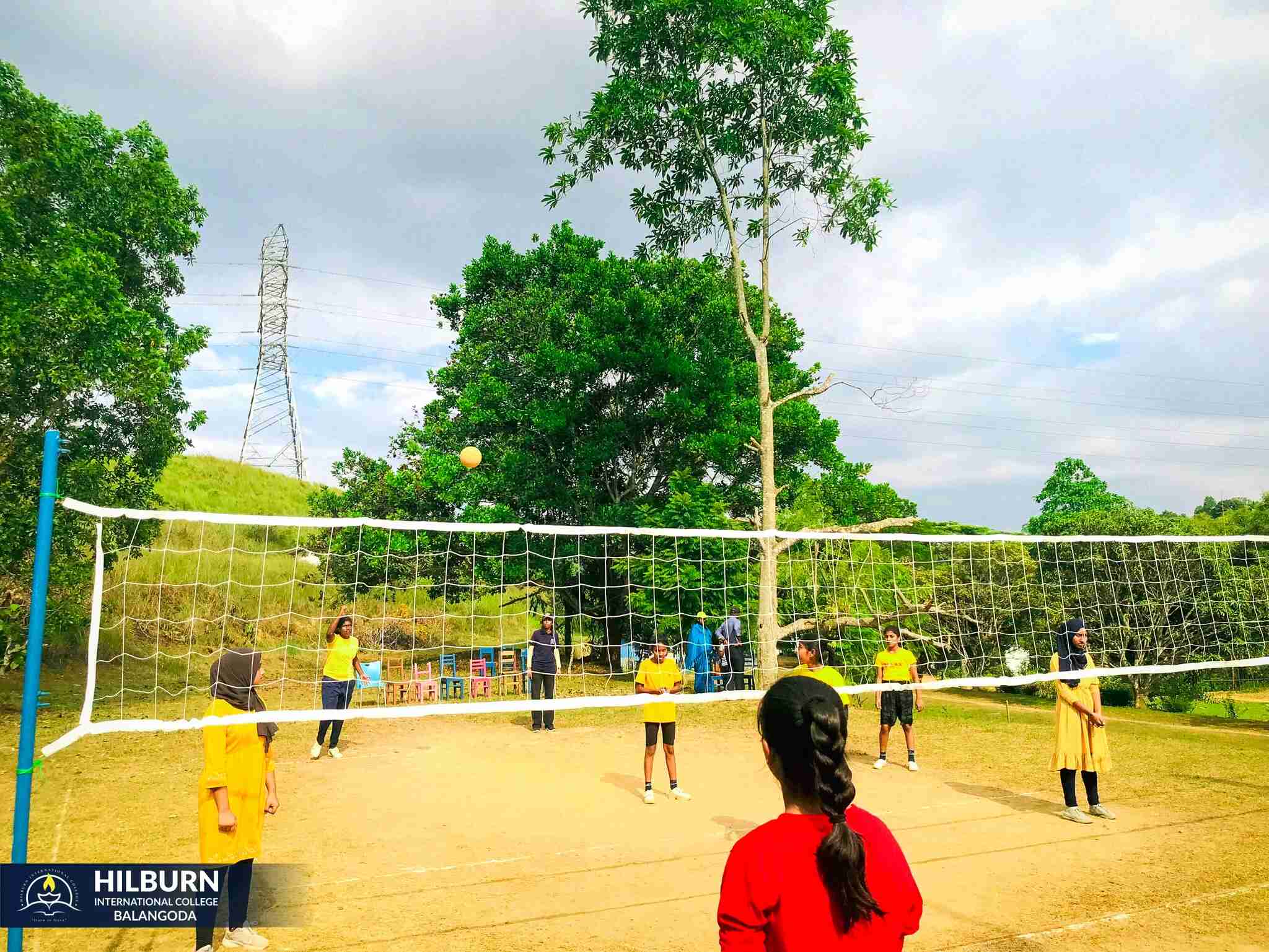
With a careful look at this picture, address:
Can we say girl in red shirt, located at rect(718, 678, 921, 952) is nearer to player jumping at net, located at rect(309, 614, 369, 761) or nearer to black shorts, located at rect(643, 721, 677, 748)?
black shorts, located at rect(643, 721, 677, 748)

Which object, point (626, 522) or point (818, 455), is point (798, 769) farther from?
point (818, 455)

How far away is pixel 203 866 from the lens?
4.49m

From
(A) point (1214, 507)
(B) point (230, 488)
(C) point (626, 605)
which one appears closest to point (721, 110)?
(C) point (626, 605)

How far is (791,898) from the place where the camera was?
1.92 m

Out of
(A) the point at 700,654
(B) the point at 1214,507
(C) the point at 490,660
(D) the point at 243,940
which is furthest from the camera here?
(B) the point at 1214,507

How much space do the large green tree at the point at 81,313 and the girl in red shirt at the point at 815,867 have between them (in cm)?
1379

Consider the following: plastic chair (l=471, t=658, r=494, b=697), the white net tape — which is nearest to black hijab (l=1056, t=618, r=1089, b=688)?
the white net tape

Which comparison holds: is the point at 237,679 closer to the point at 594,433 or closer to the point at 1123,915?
the point at 1123,915

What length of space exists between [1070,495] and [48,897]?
165 feet

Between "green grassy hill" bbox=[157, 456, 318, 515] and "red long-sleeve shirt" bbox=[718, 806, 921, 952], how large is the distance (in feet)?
120

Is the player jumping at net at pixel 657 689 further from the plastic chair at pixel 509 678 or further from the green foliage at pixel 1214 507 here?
the green foliage at pixel 1214 507

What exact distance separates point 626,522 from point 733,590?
3.33 m

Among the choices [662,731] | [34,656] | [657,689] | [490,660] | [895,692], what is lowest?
[662,731]

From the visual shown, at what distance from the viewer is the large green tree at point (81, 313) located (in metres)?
12.6
